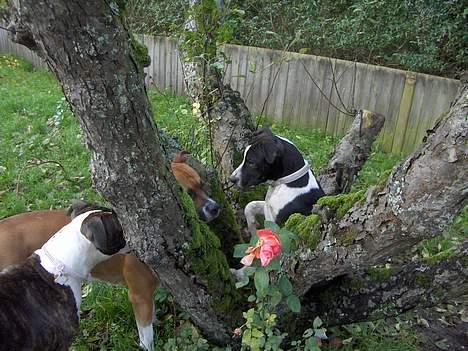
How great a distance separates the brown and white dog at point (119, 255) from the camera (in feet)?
11.5

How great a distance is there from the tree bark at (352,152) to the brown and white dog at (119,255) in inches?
54.6

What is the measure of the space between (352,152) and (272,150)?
95 centimetres

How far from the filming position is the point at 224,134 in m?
4.58

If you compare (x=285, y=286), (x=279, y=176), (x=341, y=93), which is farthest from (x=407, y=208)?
(x=341, y=93)

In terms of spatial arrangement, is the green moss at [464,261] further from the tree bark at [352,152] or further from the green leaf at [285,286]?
the tree bark at [352,152]

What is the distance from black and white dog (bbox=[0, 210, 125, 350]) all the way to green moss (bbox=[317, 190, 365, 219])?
4.20 ft

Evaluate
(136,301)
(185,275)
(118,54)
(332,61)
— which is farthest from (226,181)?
(332,61)

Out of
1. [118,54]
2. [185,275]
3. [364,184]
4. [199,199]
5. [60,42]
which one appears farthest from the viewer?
[364,184]

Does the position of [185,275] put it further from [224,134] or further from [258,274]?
[224,134]

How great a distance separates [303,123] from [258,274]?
7.42 m

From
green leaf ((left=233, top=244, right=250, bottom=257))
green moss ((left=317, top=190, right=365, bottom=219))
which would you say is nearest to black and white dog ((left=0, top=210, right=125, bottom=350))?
green leaf ((left=233, top=244, right=250, bottom=257))

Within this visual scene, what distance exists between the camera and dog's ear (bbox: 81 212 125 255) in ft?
10.0

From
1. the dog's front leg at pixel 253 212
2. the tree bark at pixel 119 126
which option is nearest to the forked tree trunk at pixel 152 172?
the tree bark at pixel 119 126

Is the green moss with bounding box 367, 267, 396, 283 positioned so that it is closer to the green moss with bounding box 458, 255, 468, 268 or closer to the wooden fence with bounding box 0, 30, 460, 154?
the green moss with bounding box 458, 255, 468, 268
